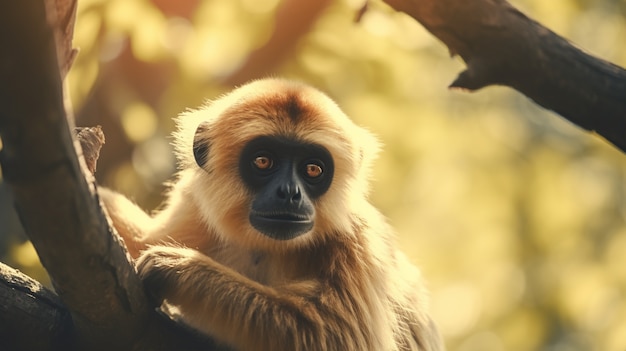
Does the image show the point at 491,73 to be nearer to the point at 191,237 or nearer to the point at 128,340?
the point at 128,340

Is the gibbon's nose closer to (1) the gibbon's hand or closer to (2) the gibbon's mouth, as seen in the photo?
(2) the gibbon's mouth

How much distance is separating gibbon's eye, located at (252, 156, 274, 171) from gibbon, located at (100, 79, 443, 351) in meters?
0.01

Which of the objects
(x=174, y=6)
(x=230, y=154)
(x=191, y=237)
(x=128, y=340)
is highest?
(x=174, y=6)

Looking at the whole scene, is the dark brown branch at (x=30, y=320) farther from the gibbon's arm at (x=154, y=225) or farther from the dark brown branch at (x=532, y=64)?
the dark brown branch at (x=532, y=64)

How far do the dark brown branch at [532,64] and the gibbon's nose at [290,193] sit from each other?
187 centimetres

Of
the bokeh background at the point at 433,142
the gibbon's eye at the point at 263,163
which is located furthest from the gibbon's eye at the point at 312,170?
the bokeh background at the point at 433,142

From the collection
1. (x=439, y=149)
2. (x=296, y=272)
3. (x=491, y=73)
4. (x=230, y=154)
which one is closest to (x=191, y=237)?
(x=230, y=154)

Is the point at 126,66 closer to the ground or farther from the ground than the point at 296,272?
farther from the ground

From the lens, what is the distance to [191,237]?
774cm

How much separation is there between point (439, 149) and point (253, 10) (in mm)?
3375

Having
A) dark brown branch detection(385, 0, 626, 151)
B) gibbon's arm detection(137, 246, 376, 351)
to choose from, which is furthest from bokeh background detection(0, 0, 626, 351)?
dark brown branch detection(385, 0, 626, 151)

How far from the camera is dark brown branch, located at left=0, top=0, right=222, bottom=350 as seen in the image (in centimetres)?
340

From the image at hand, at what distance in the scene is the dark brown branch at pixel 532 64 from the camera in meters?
5.24

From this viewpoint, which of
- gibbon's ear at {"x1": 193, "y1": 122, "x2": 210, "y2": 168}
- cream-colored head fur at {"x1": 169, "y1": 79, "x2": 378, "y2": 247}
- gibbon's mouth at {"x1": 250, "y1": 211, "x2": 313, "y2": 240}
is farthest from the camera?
gibbon's ear at {"x1": 193, "y1": 122, "x2": 210, "y2": 168}
